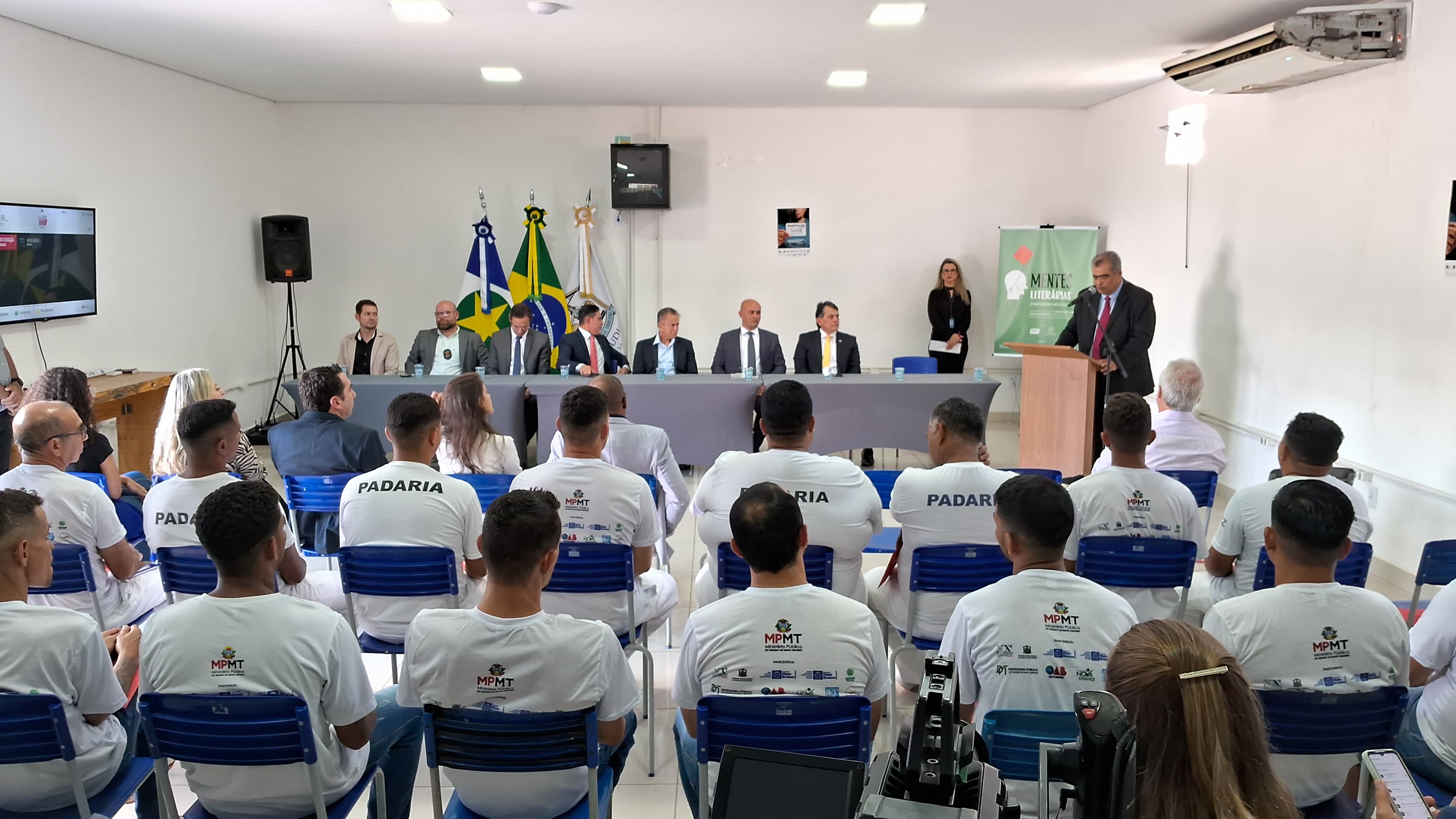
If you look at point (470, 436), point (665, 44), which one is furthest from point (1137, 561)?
point (665, 44)

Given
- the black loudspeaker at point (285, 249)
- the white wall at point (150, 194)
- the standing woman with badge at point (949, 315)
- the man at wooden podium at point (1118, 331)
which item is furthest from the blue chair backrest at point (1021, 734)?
the black loudspeaker at point (285, 249)

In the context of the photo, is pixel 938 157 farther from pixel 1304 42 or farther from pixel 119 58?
pixel 119 58

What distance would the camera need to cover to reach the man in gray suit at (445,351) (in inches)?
323

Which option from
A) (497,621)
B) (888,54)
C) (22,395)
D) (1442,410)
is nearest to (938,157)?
(888,54)

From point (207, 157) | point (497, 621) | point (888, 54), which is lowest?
point (497, 621)

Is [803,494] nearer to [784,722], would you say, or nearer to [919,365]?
[784,722]

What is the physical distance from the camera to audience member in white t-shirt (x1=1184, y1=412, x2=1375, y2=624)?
3.28m

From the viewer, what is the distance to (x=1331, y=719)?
214 centimetres

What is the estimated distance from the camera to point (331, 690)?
6.98 feet

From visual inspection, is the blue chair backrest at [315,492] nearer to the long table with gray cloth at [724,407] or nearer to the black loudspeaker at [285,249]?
the long table with gray cloth at [724,407]

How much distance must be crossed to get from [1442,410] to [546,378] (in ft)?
18.1

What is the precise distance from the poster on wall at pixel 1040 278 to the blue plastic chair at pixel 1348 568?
665cm

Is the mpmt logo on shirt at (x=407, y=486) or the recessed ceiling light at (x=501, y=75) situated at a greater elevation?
the recessed ceiling light at (x=501, y=75)

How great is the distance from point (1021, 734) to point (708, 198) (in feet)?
28.3
